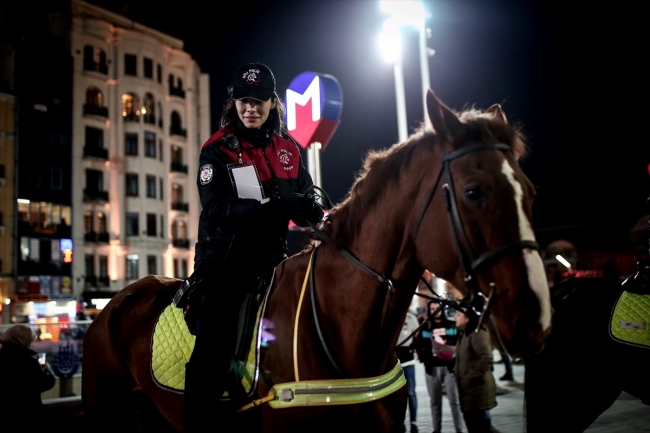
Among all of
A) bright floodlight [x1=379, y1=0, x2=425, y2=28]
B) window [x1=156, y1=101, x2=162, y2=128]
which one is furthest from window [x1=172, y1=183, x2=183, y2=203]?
bright floodlight [x1=379, y1=0, x2=425, y2=28]

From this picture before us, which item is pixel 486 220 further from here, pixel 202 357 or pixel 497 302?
pixel 202 357

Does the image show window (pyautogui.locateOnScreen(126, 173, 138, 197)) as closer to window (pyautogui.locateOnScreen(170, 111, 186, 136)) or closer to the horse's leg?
window (pyautogui.locateOnScreen(170, 111, 186, 136))

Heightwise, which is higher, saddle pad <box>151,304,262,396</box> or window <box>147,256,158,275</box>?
window <box>147,256,158,275</box>

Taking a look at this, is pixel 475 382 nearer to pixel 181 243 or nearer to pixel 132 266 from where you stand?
pixel 132 266

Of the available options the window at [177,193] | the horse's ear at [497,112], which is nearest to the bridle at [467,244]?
the horse's ear at [497,112]

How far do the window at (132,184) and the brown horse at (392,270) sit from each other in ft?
148

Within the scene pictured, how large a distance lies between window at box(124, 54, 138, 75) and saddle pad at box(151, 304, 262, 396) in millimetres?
47578

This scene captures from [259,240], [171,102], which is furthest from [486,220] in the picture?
[171,102]

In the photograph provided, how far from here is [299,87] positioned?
1169 centimetres

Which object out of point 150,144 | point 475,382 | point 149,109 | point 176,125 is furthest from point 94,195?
point 475,382

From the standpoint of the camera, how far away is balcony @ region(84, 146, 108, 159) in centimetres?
4436

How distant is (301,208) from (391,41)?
15862 mm

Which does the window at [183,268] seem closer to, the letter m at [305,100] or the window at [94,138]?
the window at [94,138]

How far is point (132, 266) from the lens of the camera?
45.1 meters
